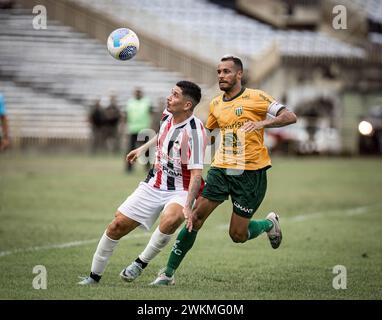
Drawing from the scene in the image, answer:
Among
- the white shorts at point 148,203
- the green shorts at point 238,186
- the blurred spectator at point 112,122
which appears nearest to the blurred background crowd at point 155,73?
the blurred spectator at point 112,122

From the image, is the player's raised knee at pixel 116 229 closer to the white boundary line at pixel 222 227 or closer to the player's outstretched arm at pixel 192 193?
the player's outstretched arm at pixel 192 193

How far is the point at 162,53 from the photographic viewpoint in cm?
4038

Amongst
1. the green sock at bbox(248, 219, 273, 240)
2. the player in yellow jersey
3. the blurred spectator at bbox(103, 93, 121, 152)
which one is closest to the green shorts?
the player in yellow jersey

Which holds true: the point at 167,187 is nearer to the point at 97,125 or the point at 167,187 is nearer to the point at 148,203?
the point at 148,203

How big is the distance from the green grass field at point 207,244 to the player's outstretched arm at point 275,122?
1.57 metres

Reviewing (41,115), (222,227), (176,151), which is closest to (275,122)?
(176,151)

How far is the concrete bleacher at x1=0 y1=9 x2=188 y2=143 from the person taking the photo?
124 ft

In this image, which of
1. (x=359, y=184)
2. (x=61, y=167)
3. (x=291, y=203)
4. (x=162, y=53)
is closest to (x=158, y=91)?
(x=162, y=53)

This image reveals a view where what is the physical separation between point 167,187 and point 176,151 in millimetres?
373

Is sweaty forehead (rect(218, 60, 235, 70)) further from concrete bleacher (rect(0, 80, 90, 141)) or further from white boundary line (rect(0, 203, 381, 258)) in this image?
concrete bleacher (rect(0, 80, 90, 141))

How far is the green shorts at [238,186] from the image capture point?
9.57 meters

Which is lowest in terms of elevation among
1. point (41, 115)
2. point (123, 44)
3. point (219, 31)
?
point (41, 115)

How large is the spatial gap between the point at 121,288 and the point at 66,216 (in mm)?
7177

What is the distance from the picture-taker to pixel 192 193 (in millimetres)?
9008
